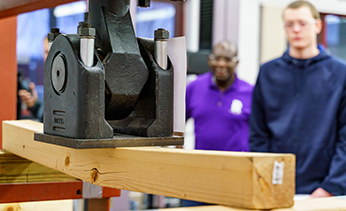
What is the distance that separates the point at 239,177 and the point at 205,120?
2.67 metres

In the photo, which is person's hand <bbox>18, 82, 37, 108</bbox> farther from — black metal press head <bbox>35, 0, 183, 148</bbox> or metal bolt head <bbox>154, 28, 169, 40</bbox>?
metal bolt head <bbox>154, 28, 169, 40</bbox>

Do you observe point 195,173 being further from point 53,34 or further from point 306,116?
A: point 306,116

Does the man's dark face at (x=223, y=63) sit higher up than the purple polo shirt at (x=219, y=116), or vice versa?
the man's dark face at (x=223, y=63)

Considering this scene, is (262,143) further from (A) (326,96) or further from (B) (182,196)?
(B) (182,196)

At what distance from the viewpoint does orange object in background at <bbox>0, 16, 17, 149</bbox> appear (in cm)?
176

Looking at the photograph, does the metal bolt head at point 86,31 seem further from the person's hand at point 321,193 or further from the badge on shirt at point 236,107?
the badge on shirt at point 236,107

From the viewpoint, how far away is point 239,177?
689mm

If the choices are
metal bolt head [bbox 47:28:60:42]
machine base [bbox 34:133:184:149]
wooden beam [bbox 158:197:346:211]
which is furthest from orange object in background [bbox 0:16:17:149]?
wooden beam [bbox 158:197:346:211]

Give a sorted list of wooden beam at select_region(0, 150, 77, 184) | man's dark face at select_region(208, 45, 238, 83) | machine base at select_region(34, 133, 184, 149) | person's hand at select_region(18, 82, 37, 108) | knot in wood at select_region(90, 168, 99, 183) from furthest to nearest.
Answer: person's hand at select_region(18, 82, 37, 108) → man's dark face at select_region(208, 45, 238, 83) → wooden beam at select_region(0, 150, 77, 184) → knot in wood at select_region(90, 168, 99, 183) → machine base at select_region(34, 133, 184, 149)

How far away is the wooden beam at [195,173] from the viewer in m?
0.68

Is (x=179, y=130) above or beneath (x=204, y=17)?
beneath

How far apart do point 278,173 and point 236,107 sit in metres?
2.74

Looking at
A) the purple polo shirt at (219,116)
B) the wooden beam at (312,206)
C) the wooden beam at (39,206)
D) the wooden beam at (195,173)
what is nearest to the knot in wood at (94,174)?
the wooden beam at (195,173)

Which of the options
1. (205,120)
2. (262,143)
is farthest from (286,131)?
(205,120)
